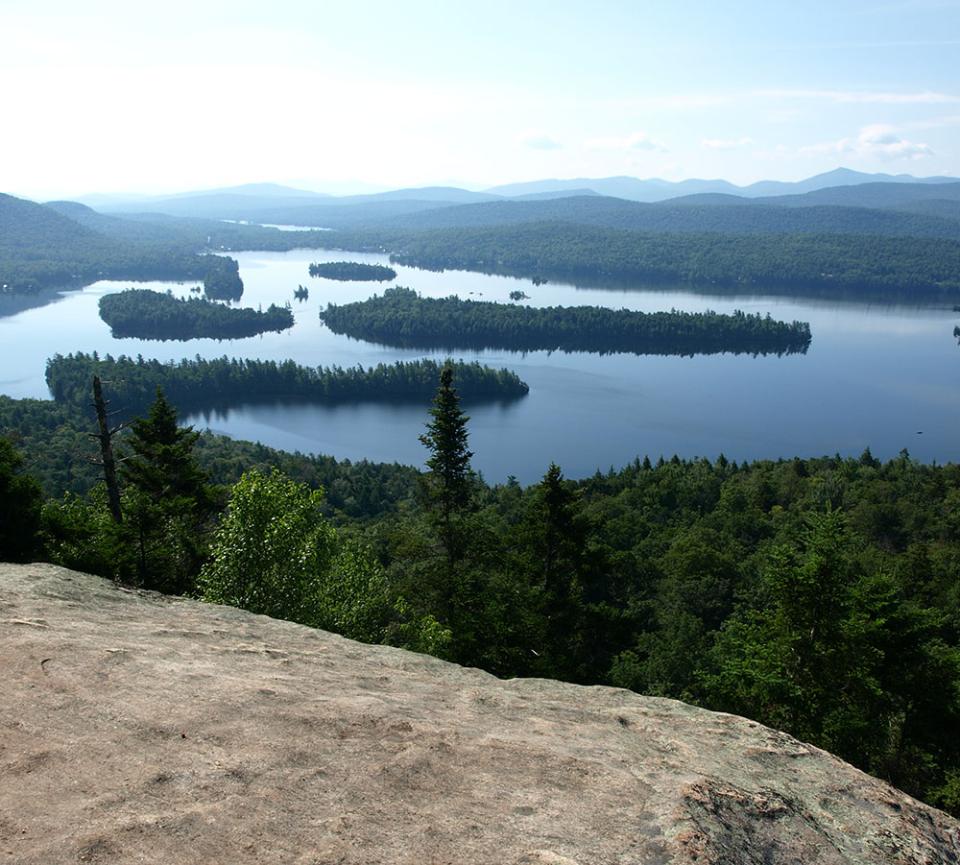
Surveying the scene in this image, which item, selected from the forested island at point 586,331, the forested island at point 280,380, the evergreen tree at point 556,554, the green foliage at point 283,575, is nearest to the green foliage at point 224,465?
the forested island at point 280,380

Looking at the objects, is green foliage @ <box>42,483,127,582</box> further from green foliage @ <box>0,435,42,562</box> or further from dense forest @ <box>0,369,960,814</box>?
green foliage @ <box>0,435,42,562</box>

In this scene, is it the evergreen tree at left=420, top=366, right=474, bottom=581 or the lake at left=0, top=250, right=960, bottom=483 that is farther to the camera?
the lake at left=0, top=250, right=960, bottom=483

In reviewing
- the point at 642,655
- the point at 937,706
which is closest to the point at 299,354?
the point at 642,655

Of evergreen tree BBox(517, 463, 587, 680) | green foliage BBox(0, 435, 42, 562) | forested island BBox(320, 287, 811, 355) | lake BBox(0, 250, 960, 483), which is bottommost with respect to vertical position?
lake BBox(0, 250, 960, 483)

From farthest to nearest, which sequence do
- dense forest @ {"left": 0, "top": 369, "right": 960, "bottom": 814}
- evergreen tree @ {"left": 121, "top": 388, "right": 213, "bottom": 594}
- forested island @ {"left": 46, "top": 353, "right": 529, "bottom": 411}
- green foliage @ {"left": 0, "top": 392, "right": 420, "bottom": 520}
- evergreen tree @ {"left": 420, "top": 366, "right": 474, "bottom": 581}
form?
forested island @ {"left": 46, "top": 353, "right": 529, "bottom": 411}
green foliage @ {"left": 0, "top": 392, "right": 420, "bottom": 520}
evergreen tree @ {"left": 420, "top": 366, "right": 474, "bottom": 581}
evergreen tree @ {"left": 121, "top": 388, "right": 213, "bottom": 594}
dense forest @ {"left": 0, "top": 369, "right": 960, "bottom": 814}

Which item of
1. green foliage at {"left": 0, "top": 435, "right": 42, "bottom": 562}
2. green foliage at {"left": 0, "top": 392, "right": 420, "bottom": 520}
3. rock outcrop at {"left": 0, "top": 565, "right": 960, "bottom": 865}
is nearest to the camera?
rock outcrop at {"left": 0, "top": 565, "right": 960, "bottom": 865}

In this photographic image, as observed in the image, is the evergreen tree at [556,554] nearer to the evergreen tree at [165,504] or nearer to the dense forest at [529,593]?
the dense forest at [529,593]

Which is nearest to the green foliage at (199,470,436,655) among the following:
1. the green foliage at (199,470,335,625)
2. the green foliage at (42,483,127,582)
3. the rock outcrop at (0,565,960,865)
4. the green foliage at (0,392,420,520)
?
the green foliage at (199,470,335,625)

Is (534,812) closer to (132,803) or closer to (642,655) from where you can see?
(132,803)
